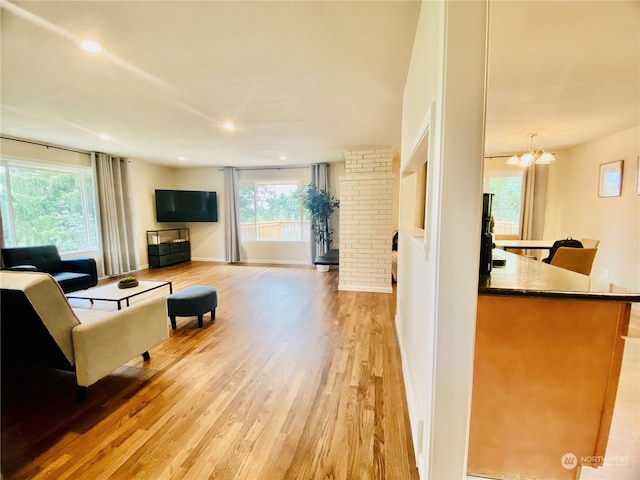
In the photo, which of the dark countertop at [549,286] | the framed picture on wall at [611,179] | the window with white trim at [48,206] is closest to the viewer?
the dark countertop at [549,286]

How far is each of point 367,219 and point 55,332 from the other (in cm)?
360

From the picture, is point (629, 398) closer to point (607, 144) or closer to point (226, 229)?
point (607, 144)

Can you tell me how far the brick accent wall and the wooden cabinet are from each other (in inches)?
169

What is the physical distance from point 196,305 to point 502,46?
3429 mm

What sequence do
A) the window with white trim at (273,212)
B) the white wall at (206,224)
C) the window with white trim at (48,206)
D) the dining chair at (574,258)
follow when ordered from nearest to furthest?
the dining chair at (574,258) < the window with white trim at (48,206) < the window with white trim at (273,212) < the white wall at (206,224)

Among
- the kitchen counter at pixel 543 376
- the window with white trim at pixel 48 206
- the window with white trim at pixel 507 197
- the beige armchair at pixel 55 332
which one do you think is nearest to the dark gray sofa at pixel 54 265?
the window with white trim at pixel 48 206

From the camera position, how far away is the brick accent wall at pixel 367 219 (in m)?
4.13

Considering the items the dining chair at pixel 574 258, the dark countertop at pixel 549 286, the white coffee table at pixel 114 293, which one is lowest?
the white coffee table at pixel 114 293

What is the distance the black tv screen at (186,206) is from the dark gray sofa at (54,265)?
248 centimetres

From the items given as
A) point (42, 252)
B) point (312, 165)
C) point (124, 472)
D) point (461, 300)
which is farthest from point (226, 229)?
point (461, 300)

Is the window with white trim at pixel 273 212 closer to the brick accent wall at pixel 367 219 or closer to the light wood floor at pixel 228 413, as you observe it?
the brick accent wall at pixel 367 219

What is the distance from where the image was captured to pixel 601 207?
4094 mm

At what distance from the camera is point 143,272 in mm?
5672

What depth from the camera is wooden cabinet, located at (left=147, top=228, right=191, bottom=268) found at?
19.7 feet
